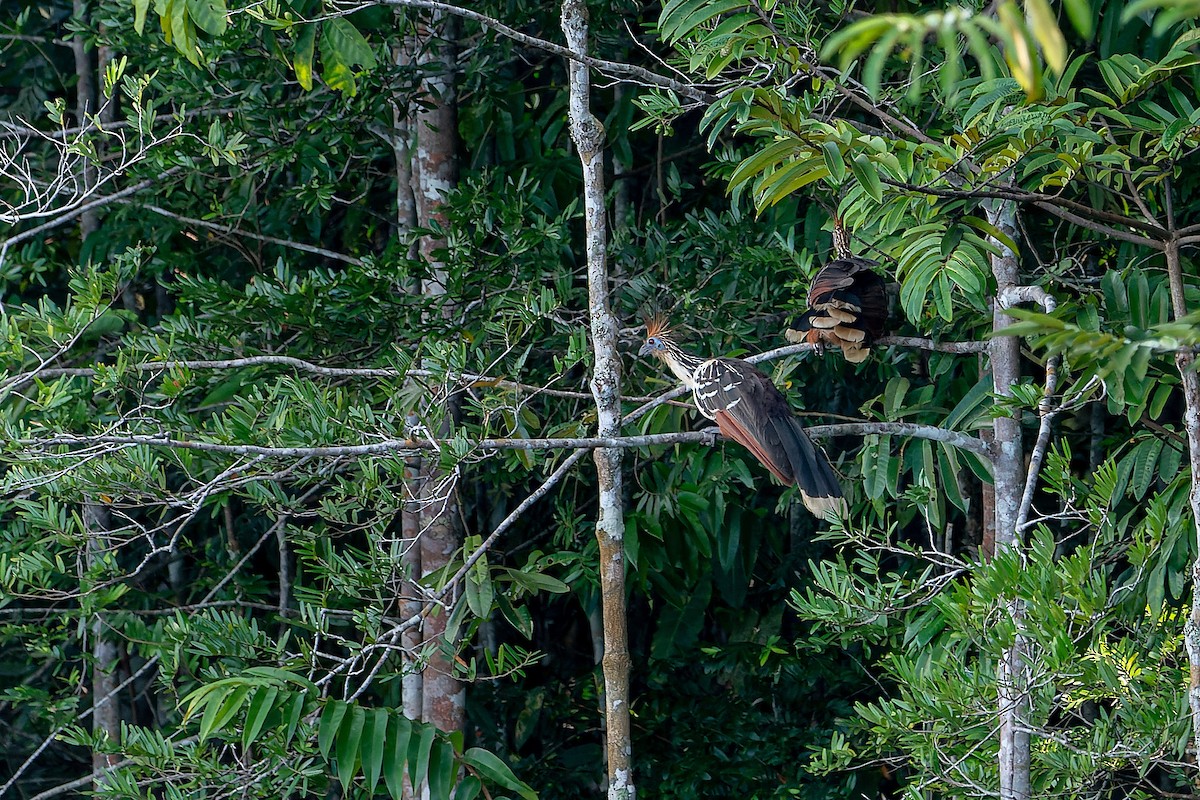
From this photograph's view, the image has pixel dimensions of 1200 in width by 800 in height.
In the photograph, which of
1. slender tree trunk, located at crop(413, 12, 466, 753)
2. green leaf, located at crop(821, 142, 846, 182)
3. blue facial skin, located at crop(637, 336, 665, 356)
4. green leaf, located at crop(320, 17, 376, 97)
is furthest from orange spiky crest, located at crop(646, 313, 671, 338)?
green leaf, located at crop(821, 142, 846, 182)

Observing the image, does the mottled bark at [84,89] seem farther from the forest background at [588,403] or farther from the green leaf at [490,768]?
the green leaf at [490,768]

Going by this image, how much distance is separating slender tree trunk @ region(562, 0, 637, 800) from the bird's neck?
1.61 feet

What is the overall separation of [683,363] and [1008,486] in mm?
1059

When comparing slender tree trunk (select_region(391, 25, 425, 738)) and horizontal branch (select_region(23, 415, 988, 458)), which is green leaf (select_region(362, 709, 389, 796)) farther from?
slender tree trunk (select_region(391, 25, 425, 738))

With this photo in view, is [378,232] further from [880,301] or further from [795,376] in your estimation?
[880,301]

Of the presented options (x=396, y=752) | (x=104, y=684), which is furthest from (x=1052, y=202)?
(x=104, y=684)

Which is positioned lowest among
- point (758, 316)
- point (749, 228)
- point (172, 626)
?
point (172, 626)

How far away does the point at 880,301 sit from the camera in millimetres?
3463

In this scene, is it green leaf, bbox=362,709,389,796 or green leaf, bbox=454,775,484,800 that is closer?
green leaf, bbox=362,709,389,796

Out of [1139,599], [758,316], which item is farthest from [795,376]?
[1139,599]

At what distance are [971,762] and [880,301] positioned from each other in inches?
50.4

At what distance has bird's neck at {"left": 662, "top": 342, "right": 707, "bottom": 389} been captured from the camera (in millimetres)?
3615

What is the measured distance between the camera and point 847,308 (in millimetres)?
3309

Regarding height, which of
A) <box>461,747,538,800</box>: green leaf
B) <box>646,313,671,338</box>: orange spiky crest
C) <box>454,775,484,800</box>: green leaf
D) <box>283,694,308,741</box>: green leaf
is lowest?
<box>454,775,484,800</box>: green leaf
